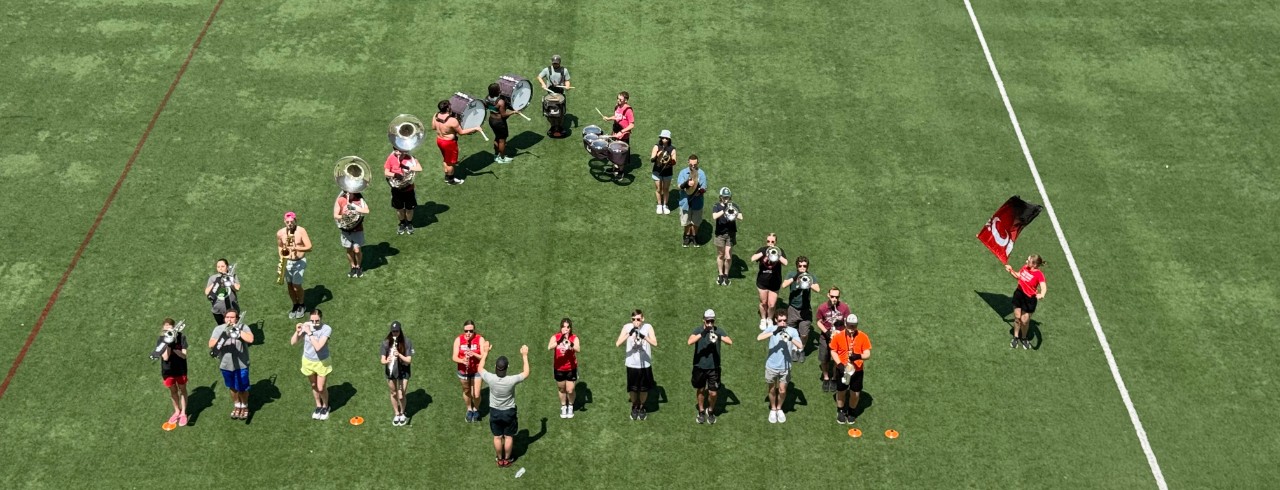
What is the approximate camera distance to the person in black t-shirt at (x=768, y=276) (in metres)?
20.6

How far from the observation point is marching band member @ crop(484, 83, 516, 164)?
2488 centimetres

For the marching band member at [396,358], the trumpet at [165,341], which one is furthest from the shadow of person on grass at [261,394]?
the marching band member at [396,358]

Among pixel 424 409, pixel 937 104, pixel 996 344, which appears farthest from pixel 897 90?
pixel 424 409

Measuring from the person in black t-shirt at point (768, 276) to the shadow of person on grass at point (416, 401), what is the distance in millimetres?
5101

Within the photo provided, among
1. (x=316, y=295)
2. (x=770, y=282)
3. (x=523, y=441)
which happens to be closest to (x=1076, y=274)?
(x=770, y=282)

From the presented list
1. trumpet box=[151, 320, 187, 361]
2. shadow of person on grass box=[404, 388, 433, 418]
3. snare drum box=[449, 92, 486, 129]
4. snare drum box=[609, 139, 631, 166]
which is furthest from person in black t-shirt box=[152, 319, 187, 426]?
snare drum box=[609, 139, 631, 166]

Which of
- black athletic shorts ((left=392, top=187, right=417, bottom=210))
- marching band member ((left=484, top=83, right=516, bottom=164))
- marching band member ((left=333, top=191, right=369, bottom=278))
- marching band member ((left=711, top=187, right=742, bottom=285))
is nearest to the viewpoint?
marching band member ((left=333, top=191, right=369, bottom=278))

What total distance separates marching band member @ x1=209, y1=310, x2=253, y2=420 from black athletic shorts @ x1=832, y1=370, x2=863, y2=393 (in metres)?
8.01

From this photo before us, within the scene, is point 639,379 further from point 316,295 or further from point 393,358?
point 316,295

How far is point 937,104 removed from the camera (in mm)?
→ 27500

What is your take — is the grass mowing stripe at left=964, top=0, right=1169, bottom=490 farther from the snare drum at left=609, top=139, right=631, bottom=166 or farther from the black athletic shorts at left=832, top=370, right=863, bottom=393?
the snare drum at left=609, top=139, right=631, bottom=166

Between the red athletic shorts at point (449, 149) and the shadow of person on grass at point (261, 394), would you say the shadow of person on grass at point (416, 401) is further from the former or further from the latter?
the red athletic shorts at point (449, 149)

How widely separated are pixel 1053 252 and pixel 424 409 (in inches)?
433

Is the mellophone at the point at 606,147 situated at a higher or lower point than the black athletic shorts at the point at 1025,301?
lower
